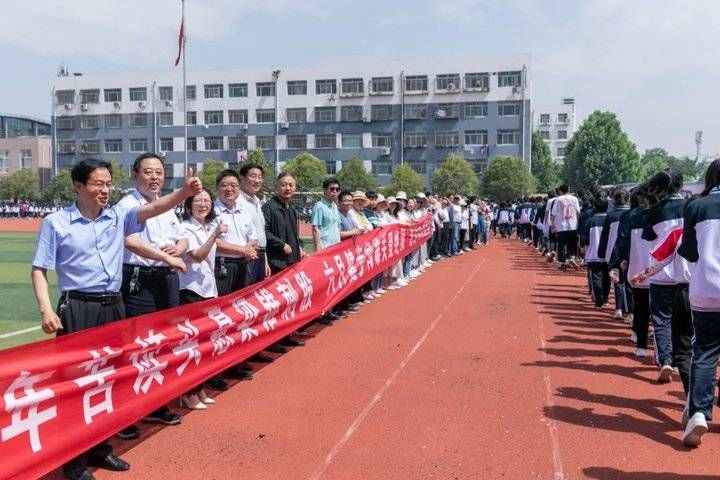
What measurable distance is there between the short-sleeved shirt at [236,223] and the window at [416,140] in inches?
2050

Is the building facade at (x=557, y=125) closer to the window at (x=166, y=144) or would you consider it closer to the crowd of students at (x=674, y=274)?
the window at (x=166, y=144)

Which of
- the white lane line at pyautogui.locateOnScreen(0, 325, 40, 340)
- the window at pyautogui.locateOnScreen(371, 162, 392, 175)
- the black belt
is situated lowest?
the white lane line at pyautogui.locateOnScreen(0, 325, 40, 340)

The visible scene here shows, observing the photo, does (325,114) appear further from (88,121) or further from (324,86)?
(88,121)

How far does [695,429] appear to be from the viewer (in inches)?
162

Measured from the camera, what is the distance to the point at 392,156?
5769cm

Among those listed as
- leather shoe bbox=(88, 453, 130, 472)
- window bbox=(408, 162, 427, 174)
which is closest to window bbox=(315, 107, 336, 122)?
window bbox=(408, 162, 427, 174)

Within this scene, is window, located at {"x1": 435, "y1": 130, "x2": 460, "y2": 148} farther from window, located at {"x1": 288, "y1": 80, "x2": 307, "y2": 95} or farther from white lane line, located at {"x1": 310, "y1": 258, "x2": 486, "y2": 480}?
white lane line, located at {"x1": 310, "y1": 258, "x2": 486, "y2": 480}

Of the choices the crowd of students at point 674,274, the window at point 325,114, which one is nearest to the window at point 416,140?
the window at point 325,114

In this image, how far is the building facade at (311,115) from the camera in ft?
182

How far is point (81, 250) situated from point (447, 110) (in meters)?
54.7

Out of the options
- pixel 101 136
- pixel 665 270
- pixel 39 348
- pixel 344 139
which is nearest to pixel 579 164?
pixel 344 139

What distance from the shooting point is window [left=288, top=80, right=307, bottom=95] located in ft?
194

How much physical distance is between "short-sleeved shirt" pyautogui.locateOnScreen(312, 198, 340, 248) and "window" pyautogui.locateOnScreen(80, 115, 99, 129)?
6253 centimetres

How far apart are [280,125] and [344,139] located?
6.21 m
